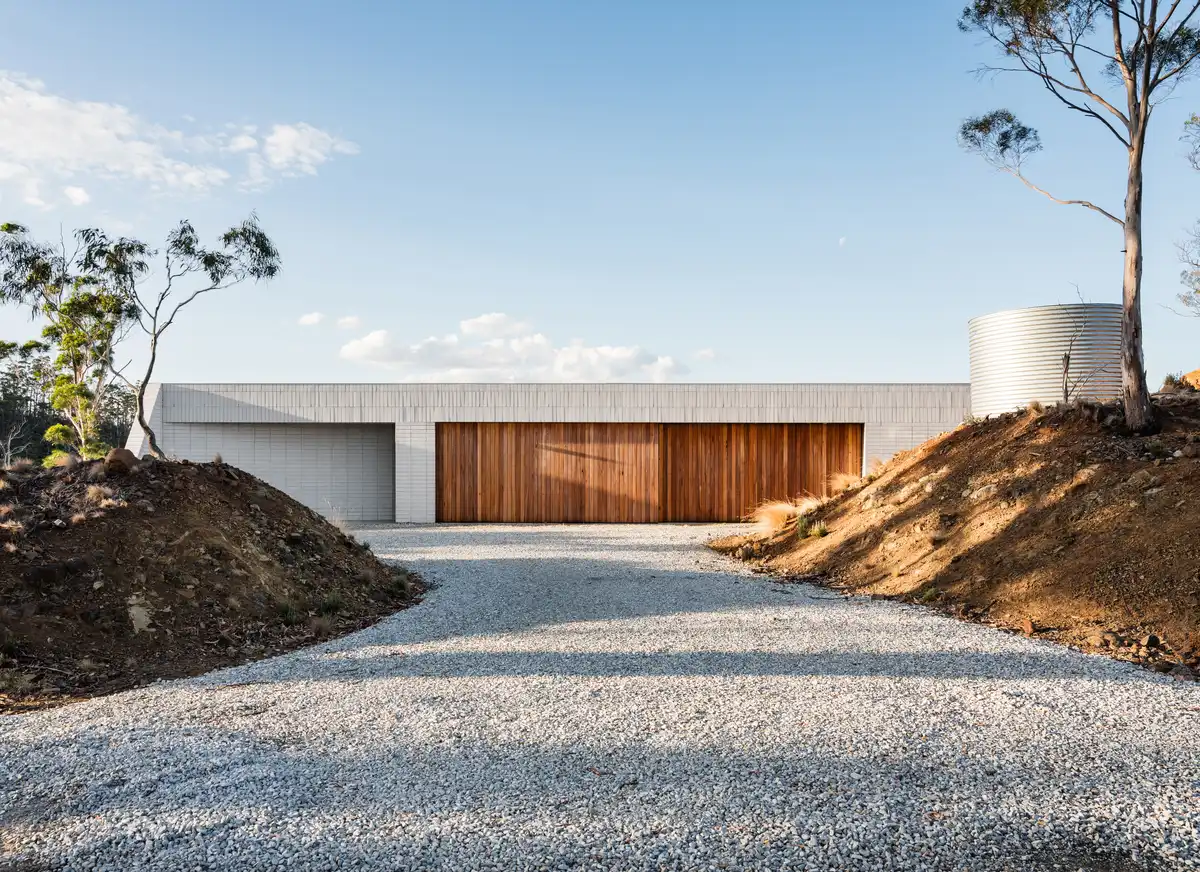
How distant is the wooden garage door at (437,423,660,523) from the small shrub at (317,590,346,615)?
34.4 ft

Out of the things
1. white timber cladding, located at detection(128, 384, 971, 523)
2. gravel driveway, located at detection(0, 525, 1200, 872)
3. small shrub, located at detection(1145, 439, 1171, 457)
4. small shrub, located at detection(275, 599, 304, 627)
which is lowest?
small shrub, located at detection(275, 599, 304, 627)

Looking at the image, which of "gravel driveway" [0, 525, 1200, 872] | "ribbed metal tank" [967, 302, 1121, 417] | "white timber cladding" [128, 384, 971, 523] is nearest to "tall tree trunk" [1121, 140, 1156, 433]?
"ribbed metal tank" [967, 302, 1121, 417]

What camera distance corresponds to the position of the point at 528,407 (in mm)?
17328

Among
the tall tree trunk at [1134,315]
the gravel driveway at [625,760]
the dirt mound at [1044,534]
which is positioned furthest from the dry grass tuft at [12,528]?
the tall tree trunk at [1134,315]

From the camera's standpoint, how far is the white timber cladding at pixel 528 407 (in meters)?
17.3

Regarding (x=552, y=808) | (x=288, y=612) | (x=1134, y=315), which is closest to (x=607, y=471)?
(x=1134, y=315)

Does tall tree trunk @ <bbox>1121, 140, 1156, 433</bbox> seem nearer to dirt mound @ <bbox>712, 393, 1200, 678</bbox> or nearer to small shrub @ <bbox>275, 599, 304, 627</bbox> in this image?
dirt mound @ <bbox>712, 393, 1200, 678</bbox>

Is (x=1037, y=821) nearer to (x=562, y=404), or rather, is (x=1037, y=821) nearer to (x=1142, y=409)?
(x=1142, y=409)

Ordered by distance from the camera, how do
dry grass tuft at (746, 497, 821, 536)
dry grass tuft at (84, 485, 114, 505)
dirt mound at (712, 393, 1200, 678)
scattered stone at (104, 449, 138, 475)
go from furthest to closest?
dry grass tuft at (746, 497, 821, 536) < scattered stone at (104, 449, 138, 475) < dry grass tuft at (84, 485, 114, 505) < dirt mound at (712, 393, 1200, 678)

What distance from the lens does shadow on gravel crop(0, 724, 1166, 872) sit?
2.57 m

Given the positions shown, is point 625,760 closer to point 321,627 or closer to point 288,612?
point 321,627

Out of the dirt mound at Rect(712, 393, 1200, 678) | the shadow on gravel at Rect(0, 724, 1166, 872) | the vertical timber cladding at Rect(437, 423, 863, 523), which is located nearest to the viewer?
the shadow on gravel at Rect(0, 724, 1166, 872)

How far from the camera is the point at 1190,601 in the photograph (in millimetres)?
5793

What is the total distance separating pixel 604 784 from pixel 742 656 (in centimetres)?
228
